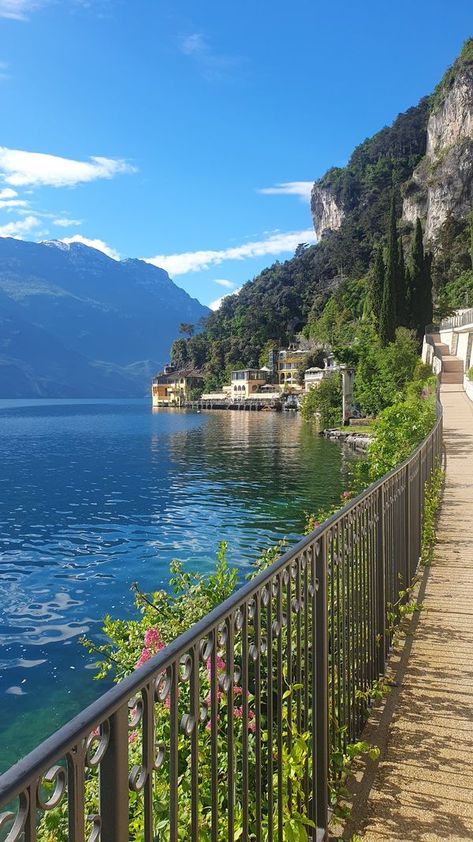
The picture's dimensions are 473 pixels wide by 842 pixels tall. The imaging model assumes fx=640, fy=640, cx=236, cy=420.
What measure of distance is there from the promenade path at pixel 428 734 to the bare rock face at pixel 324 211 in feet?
506

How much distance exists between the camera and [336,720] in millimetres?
3500

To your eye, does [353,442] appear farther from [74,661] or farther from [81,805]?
[81,805]

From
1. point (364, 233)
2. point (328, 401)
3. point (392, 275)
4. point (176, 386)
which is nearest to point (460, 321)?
point (392, 275)

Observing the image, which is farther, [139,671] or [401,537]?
[401,537]

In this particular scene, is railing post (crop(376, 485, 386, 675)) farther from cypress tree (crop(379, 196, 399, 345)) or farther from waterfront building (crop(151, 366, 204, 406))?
waterfront building (crop(151, 366, 204, 406))

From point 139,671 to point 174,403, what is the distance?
142923 mm

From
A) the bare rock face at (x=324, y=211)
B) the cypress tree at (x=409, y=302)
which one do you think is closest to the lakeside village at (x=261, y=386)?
the cypress tree at (x=409, y=302)

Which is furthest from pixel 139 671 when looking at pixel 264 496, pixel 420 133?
pixel 420 133

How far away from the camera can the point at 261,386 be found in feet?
380

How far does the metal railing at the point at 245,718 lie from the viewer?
1377mm

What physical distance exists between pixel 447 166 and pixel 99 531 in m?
98.6

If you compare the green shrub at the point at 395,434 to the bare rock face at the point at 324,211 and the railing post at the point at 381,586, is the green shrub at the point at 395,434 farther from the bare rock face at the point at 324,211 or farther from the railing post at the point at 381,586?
the bare rock face at the point at 324,211

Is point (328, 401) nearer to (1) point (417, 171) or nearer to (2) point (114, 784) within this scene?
(2) point (114, 784)

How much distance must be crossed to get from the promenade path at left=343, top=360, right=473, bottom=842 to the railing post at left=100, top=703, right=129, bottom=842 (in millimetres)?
2021
